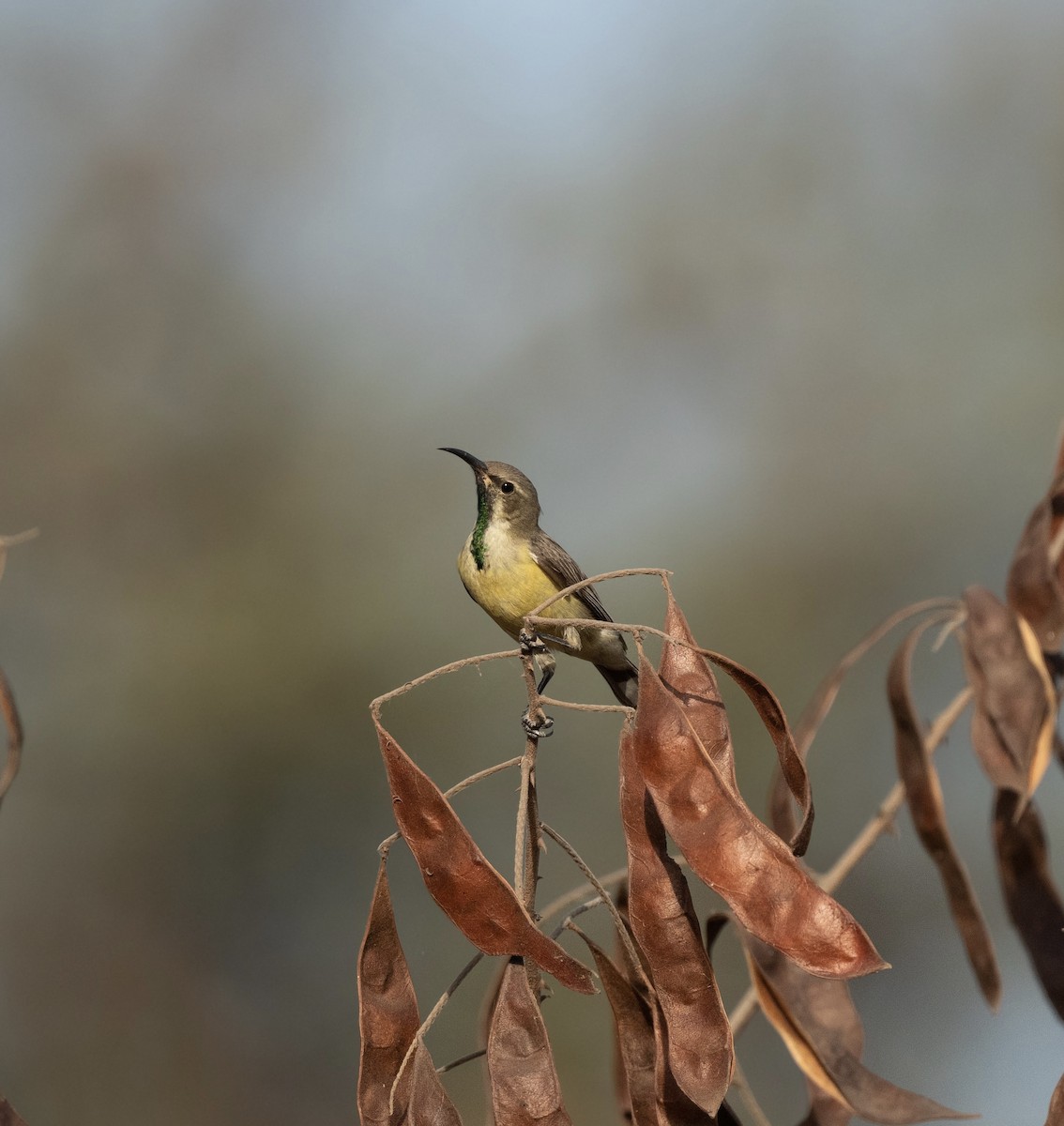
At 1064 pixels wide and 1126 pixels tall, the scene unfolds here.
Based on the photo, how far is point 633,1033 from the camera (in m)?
2.57

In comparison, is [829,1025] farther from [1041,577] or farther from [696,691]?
[1041,577]

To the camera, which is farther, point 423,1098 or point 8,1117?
point 8,1117

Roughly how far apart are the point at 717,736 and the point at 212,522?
A: 25.9 ft

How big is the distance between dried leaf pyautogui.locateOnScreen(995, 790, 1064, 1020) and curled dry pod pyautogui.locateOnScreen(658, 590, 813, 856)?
119cm

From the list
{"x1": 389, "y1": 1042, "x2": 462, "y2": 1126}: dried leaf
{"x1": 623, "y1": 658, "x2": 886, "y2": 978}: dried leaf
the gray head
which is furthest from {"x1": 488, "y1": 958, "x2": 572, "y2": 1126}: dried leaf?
the gray head

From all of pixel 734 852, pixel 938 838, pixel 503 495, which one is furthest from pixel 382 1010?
pixel 503 495

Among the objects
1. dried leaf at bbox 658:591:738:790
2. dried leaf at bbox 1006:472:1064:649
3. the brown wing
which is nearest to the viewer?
dried leaf at bbox 658:591:738:790

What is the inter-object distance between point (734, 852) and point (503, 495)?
3.40 m

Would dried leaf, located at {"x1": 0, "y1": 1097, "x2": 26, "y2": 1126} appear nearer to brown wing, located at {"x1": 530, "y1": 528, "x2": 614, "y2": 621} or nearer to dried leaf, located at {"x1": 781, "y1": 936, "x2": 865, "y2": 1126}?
dried leaf, located at {"x1": 781, "y1": 936, "x2": 865, "y2": 1126}

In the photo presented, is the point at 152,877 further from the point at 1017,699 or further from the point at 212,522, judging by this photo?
the point at 1017,699

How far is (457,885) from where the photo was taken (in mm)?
2230

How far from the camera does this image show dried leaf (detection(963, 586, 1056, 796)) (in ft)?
10.2

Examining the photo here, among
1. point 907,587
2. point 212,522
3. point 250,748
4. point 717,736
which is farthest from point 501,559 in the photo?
point 907,587

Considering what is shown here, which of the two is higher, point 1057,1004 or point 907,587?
point 1057,1004
